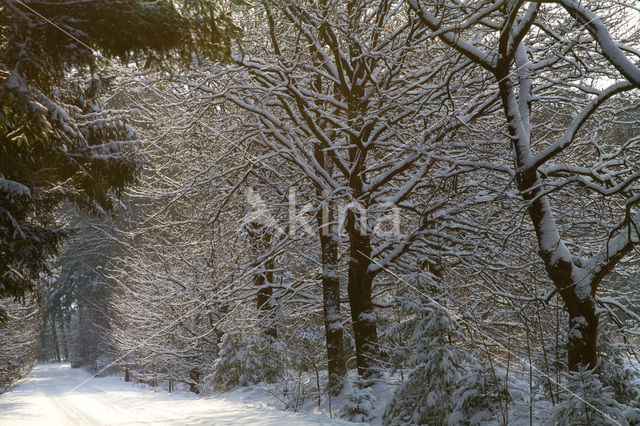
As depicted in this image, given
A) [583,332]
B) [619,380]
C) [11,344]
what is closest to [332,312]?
[583,332]

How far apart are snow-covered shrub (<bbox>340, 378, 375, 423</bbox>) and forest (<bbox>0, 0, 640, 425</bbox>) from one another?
0.04m

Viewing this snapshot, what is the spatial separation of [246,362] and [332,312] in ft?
12.0

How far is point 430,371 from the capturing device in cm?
593

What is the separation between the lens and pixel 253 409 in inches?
321

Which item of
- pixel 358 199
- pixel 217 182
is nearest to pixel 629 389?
pixel 358 199

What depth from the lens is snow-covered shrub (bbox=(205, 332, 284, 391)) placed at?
11.4m

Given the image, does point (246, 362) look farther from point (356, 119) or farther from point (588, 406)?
point (588, 406)

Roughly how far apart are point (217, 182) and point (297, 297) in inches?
144

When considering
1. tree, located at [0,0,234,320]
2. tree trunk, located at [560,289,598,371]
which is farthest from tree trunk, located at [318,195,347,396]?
tree trunk, located at [560,289,598,371]

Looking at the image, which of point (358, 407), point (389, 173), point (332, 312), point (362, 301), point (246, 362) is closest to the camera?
point (358, 407)

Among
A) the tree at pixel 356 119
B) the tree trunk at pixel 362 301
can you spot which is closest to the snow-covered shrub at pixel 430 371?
the tree at pixel 356 119

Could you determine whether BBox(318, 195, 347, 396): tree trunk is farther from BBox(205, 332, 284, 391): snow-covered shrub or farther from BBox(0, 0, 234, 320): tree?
BBox(0, 0, 234, 320): tree

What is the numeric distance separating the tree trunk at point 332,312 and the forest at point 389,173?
0.15 feet

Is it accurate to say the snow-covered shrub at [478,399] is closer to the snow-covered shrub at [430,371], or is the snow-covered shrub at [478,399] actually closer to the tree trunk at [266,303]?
the snow-covered shrub at [430,371]
